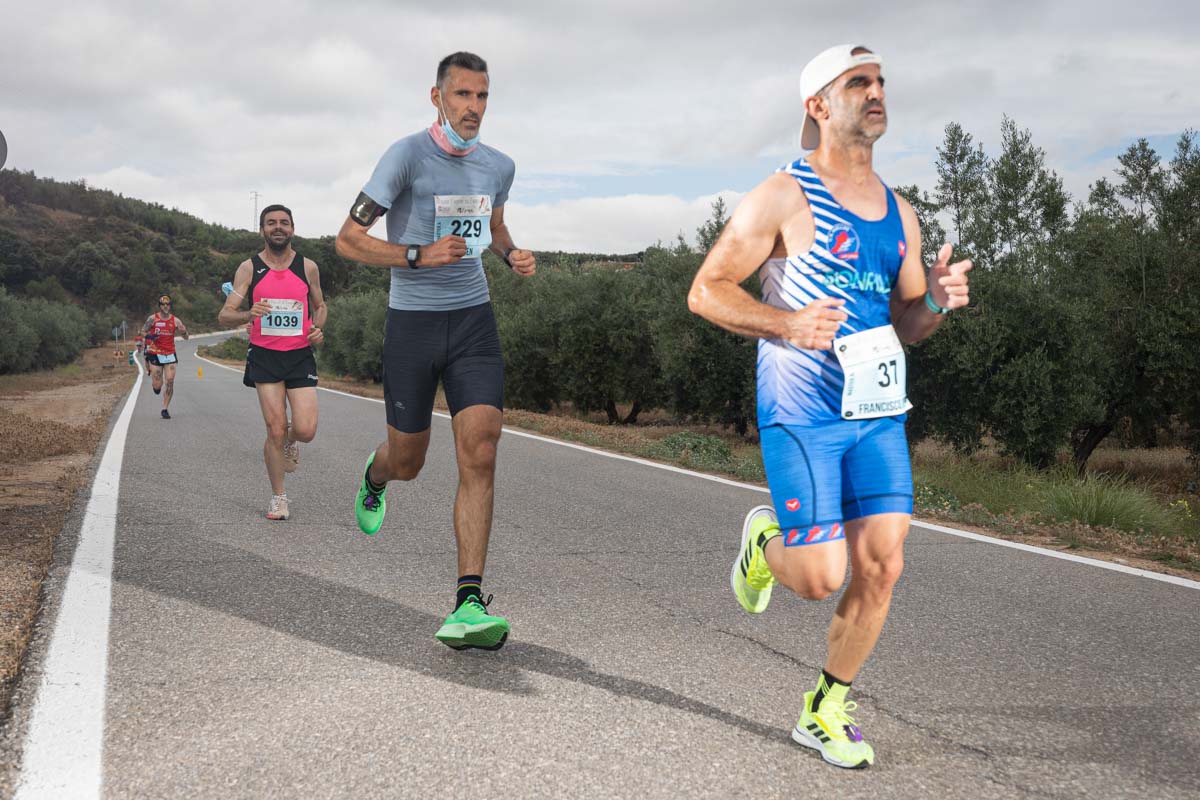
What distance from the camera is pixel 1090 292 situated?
68.7ft

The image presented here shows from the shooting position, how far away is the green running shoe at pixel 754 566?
12.2 ft

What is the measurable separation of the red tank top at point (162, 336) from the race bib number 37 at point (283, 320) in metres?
12.4

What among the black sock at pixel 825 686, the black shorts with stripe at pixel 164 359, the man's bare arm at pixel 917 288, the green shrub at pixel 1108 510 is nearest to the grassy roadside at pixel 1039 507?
the green shrub at pixel 1108 510

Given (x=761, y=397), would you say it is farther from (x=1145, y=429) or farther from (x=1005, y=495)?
(x=1145, y=429)

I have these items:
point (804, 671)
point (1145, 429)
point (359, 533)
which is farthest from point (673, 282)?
point (804, 671)

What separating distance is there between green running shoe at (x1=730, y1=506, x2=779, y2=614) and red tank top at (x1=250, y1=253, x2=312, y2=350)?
494cm

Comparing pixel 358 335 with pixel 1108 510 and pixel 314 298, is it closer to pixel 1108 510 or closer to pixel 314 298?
pixel 314 298

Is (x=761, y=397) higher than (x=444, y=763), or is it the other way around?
(x=761, y=397)

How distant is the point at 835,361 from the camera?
3133 mm

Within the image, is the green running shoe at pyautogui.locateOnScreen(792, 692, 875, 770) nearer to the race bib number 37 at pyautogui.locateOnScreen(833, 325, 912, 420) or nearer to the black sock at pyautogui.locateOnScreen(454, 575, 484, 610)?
the race bib number 37 at pyautogui.locateOnScreen(833, 325, 912, 420)

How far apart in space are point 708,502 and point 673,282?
16.0 meters

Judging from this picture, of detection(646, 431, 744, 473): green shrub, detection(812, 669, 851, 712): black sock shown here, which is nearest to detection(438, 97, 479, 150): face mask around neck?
detection(812, 669, 851, 712): black sock

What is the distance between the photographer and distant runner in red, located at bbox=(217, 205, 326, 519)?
7.70 metres

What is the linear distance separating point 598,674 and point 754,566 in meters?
0.77
